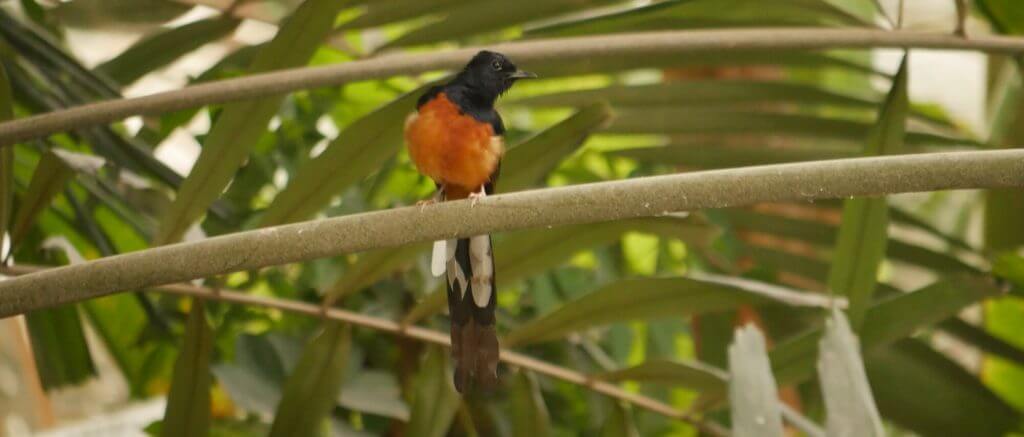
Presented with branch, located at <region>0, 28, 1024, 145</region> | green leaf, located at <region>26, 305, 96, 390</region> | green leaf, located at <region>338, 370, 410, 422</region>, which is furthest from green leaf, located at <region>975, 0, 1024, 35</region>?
green leaf, located at <region>26, 305, 96, 390</region>

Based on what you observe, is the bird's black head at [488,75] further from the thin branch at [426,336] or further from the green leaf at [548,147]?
the thin branch at [426,336]

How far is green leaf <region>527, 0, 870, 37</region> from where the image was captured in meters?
1.44

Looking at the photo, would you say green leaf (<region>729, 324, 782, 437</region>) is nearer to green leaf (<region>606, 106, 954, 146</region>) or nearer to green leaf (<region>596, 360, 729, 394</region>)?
green leaf (<region>596, 360, 729, 394</region>)

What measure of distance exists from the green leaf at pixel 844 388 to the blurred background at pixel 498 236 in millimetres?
217

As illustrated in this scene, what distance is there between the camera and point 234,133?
51.8 inches

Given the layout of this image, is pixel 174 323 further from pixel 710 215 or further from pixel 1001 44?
pixel 1001 44

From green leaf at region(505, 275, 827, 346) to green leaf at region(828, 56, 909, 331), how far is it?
0.22ft

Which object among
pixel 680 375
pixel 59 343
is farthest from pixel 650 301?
pixel 59 343

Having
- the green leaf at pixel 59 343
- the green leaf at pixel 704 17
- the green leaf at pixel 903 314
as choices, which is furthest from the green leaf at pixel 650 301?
the green leaf at pixel 59 343

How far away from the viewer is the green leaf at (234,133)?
50.7 inches

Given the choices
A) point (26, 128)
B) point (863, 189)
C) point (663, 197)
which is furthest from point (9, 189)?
A: point (863, 189)

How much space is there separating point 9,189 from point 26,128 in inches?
6.3

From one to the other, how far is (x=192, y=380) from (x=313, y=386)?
0.50ft

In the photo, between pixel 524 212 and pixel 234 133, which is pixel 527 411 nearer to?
pixel 234 133
